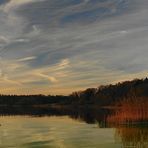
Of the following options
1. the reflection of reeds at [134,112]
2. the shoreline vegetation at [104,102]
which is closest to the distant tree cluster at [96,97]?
the shoreline vegetation at [104,102]

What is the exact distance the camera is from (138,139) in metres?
26.1

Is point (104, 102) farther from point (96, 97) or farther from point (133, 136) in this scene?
point (133, 136)

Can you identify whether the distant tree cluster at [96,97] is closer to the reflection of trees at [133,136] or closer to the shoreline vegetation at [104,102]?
the shoreline vegetation at [104,102]

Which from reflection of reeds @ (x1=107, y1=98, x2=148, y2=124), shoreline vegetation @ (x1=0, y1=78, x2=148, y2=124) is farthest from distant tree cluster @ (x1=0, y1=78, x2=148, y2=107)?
reflection of reeds @ (x1=107, y1=98, x2=148, y2=124)

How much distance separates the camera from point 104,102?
396 ft

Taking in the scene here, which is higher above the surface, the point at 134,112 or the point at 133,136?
the point at 134,112

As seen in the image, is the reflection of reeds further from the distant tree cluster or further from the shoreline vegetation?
the distant tree cluster

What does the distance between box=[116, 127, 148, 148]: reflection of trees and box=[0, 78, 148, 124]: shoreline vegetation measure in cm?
405

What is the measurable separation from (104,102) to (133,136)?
9315 cm

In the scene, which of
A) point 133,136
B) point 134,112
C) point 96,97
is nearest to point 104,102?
point 96,97

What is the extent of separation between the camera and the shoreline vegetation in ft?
123

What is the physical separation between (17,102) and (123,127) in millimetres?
134774

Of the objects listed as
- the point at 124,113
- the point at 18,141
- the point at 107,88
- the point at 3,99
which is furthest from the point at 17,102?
the point at 18,141

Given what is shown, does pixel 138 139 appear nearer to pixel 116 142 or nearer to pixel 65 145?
pixel 116 142
